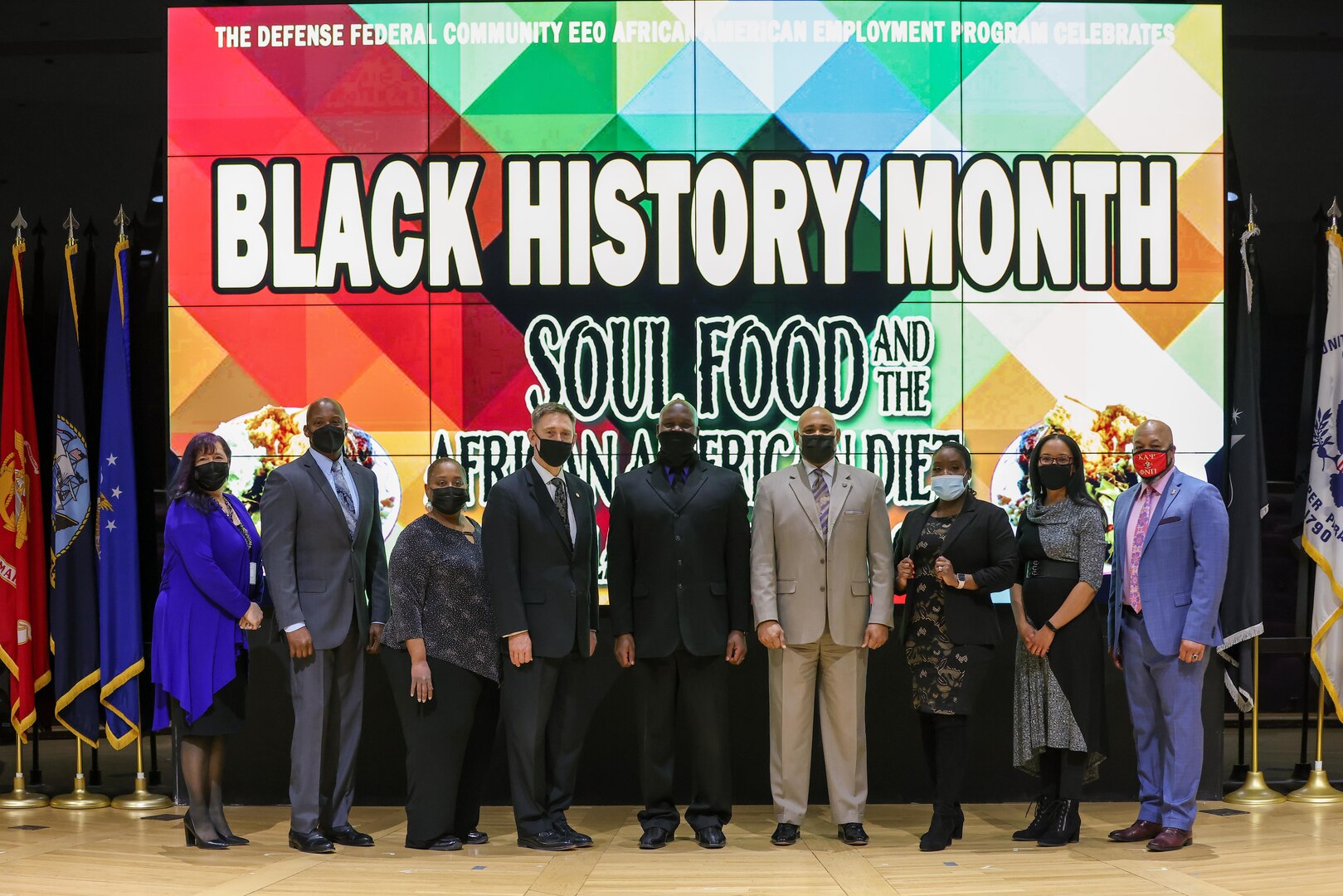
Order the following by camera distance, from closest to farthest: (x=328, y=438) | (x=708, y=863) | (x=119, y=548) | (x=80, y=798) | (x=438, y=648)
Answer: (x=708, y=863), (x=438, y=648), (x=328, y=438), (x=119, y=548), (x=80, y=798)

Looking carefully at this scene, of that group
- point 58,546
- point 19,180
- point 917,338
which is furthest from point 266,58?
point 917,338

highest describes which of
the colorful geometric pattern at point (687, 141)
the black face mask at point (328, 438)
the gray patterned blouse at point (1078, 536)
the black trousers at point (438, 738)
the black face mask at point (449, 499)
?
the colorful geometric pattern at point (687, 141)

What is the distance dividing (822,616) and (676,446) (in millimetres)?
938

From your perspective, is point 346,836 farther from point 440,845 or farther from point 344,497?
point 344,497

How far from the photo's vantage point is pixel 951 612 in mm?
5281

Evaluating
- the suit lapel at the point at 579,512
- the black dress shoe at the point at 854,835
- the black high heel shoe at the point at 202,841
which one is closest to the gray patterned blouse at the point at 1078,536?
the black dress shoe at the point at 854,835

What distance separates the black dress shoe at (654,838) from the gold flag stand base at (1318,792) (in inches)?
129

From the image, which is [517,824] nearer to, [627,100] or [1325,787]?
[627,100]

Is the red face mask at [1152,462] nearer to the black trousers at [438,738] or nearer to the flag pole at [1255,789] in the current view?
the flag pole at [1255,789]

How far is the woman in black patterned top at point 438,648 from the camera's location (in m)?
5.21

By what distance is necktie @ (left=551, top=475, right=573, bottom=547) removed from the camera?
5328mm

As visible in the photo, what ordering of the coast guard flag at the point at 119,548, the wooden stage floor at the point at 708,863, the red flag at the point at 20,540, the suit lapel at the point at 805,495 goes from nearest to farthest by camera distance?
1. the wooden stage floor at the point at 708,863
2. the suit lapel at the point at 805,495
3. the coast guard flag at the point at 119,548
4. the red flag at the point at 20,540

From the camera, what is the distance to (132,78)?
676cm

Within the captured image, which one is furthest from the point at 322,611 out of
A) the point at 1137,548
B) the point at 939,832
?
the point at 1137,548
